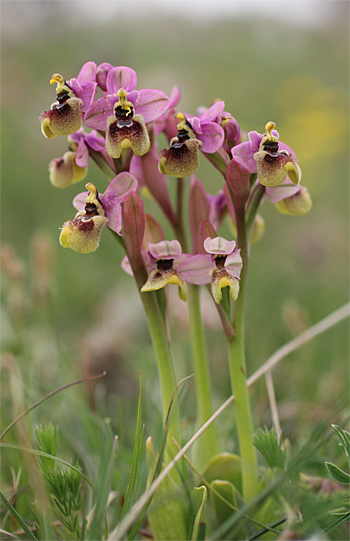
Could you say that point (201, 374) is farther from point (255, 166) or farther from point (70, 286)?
point (70, 286)

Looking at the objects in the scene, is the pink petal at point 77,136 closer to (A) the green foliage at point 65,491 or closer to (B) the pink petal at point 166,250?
(B) the pink petal at point 166,250

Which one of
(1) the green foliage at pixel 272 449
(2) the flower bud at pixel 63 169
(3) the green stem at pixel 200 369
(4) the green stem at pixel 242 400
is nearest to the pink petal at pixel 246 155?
(4) the green stem at pixel 242 400

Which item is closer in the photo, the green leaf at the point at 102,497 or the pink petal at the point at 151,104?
the green leaf at the point at 102,497

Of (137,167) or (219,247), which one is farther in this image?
(137,167)

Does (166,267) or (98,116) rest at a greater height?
(98,116)

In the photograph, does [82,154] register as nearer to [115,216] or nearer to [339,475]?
[115,216]

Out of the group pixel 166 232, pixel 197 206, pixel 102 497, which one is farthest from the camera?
pixel 166 232

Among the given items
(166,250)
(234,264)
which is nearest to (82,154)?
(166,250)
